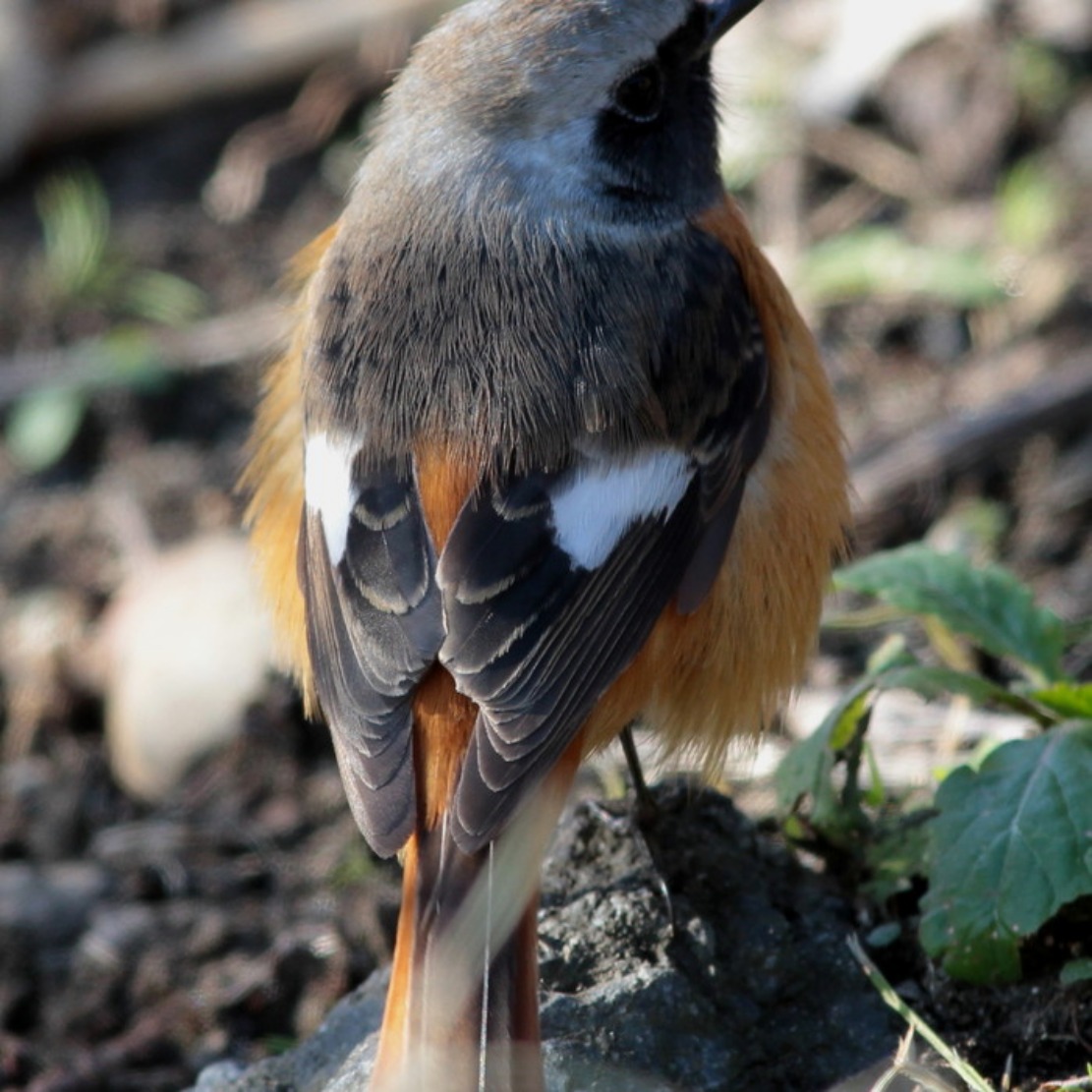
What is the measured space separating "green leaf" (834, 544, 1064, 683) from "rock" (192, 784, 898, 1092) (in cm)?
66

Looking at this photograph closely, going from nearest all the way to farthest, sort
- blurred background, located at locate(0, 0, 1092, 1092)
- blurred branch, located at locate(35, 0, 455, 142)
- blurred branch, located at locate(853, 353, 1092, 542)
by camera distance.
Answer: blurred background, located at locate(0, 0, 1092, 1092)
blurred branch, located at locate(853, 353, 1092, 542)
blurred branch, located at locate(35, 0, 455, 142)

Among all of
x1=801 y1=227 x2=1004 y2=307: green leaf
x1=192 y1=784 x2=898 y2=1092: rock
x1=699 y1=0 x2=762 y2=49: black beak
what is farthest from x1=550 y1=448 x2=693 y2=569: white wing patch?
x1=801 y1=227 x2=1004 y2=307: green leaf

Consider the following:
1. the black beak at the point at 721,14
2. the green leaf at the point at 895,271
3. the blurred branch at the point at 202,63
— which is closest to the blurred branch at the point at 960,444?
the green leaf at the point at 895,271

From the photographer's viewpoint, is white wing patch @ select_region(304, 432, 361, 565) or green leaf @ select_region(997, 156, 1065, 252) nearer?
white wing patch @ select_region(304, 432, 361, 565)

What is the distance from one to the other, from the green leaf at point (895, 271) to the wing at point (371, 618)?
11.4 ft

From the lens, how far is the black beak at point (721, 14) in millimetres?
4766

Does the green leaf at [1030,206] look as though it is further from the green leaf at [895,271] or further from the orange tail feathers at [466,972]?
the orange tail feathers at [466,972]

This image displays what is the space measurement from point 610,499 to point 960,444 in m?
2.64

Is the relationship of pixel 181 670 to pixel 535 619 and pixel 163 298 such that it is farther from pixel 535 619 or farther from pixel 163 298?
pixel 535 619

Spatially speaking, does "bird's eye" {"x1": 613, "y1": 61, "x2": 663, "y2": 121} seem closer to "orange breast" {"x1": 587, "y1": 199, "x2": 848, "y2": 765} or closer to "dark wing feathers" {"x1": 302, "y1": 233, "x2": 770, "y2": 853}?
"orange breast" {"x1": 587, "y1": 199, "x2": 848, "y2": 765}

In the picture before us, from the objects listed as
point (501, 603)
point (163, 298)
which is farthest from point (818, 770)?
point (163, 298)

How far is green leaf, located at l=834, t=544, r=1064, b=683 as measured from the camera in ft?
14.1

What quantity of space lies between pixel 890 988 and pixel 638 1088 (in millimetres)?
599

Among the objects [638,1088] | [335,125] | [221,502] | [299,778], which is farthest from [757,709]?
[335,125]
